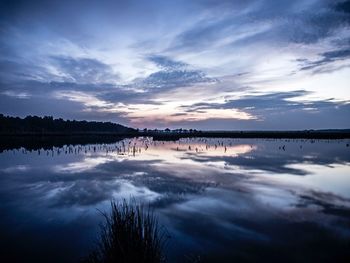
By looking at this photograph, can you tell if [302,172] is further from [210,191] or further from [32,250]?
[32,250]

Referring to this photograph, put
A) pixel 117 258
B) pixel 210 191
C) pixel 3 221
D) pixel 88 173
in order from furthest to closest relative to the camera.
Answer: pixel 88 173
pixel 210 191
pixel 3 221
pixel 117 258

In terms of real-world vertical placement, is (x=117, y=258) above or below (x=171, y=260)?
above

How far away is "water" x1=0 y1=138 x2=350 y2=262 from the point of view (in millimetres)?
10289

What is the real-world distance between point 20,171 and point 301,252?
27.7 m

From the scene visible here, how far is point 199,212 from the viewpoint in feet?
48.6

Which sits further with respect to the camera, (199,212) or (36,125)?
(36,125)

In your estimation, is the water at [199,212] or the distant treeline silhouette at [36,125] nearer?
the water at [199,212]

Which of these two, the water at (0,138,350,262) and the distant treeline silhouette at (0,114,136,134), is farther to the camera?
the distant treeline silhouette at (0,114,136,134)

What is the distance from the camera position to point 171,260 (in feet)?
31.6

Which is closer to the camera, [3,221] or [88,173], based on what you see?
[3,221]

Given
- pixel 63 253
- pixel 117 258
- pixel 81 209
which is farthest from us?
pixel 81 209

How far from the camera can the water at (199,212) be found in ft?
33.8

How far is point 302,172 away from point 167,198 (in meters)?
16.4

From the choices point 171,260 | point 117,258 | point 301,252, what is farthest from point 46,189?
point 301,252
